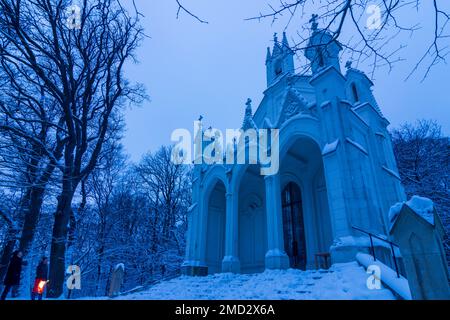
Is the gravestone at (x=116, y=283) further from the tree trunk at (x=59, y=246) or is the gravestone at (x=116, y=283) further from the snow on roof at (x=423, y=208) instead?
the snow on roof at (x=423, y=208)

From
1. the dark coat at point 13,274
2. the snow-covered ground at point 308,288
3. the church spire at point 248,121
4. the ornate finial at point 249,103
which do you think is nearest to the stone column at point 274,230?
the snow-covered ground at point 308,288

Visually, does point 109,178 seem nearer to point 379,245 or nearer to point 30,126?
point 30,126

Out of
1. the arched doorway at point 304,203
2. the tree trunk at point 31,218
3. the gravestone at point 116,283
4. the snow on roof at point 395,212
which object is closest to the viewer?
the snow on roof at point 395,212

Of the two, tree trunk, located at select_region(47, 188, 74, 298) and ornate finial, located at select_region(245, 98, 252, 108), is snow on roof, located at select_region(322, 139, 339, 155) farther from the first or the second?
tree trunk, located at select_region(47, 188, 74, 298)

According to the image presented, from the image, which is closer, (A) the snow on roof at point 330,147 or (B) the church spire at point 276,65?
(A) the snow on roof at point 330,147

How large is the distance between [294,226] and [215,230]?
5.39m

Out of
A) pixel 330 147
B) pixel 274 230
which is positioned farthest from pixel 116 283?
pixel 330 147

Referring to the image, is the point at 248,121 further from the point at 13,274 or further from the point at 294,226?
the point at 13,274

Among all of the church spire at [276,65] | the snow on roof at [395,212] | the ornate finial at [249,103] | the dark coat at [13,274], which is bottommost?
the dark coat at [13,274]

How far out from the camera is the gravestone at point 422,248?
4.17 m

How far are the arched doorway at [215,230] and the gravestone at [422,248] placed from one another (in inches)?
518

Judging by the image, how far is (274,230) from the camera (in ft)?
38.4

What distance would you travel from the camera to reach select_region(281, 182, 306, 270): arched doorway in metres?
14.1
